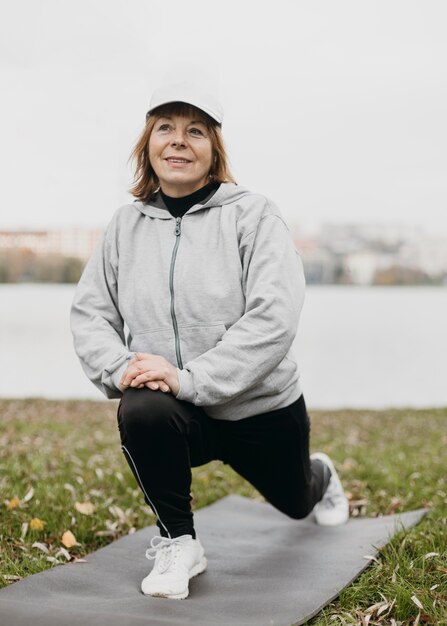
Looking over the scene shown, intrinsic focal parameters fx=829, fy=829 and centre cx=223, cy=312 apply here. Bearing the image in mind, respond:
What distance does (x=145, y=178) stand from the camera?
320 cm

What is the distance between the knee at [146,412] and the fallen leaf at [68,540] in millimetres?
829

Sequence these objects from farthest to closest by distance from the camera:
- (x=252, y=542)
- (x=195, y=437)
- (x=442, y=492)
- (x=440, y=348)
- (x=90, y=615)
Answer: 1. (x=440, y=348)
2. (x=442, y=492)
3. (x=252, y=542)
4. (x=195, y=437)
5. (x=90, y=615)

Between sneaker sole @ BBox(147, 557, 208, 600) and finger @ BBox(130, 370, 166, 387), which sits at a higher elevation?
finger @ BBox(130, 370, 166, 387)

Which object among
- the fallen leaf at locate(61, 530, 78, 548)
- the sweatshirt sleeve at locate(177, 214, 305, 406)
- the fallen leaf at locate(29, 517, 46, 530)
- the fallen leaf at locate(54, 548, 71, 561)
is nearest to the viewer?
the sweatshirt sleeve at locate(177, 214, 305, 406)

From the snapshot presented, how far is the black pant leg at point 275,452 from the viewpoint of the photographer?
9.80ft

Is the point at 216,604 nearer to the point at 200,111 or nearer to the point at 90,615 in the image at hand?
the point at 90,615

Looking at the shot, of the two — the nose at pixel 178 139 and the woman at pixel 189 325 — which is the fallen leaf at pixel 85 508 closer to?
the woman at pixel 189 325

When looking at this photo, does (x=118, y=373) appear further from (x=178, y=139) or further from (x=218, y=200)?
(x=178, y=139)

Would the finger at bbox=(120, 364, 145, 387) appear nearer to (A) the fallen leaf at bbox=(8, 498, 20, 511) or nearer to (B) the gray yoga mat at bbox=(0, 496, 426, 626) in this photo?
(B) the gray yoga mat at bbox=(0, 496, 426, 626)

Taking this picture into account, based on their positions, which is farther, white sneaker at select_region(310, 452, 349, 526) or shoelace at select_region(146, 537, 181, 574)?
white sneaker at select_region(310, 452, 349, 526)

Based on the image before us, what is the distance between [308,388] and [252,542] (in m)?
15.4

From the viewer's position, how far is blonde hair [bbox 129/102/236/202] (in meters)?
3.00

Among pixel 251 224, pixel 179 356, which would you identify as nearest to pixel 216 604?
pixel 179 356

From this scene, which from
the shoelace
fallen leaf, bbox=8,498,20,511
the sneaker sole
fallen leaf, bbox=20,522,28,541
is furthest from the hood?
fallen leaf, bbox=8,498,20,511
